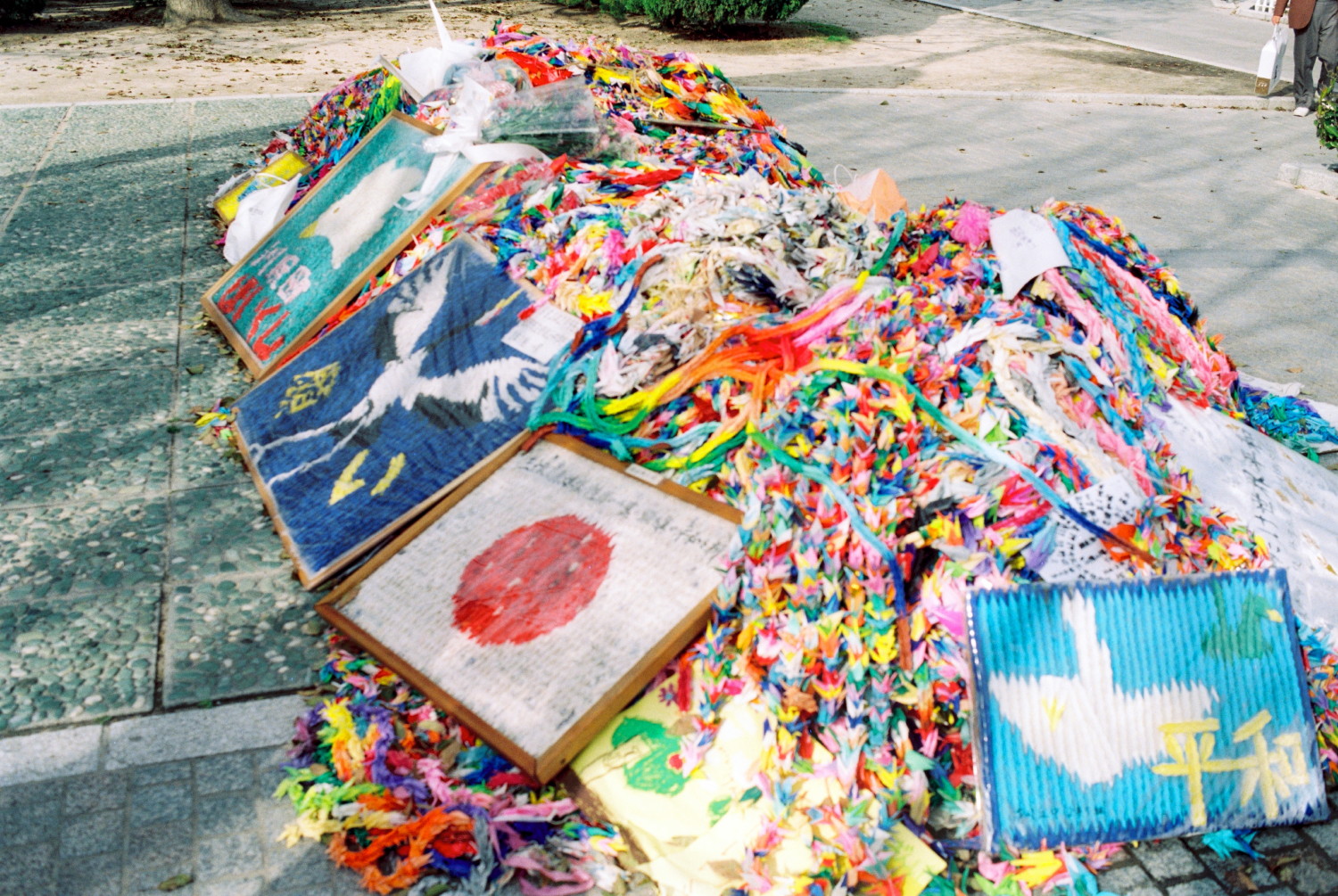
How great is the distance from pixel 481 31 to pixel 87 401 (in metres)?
11.2

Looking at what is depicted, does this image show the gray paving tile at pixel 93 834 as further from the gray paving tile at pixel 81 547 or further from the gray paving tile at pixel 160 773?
the gray paving tile at pixel 81 547

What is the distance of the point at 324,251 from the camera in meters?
4.85

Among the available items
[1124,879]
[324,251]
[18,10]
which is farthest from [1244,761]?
[18,10]

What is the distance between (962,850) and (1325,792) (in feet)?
3.08

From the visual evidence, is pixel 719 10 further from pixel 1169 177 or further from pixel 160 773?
pixel 160 773

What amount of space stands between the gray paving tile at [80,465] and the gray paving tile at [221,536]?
22 cm

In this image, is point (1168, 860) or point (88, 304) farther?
point (88, 304)

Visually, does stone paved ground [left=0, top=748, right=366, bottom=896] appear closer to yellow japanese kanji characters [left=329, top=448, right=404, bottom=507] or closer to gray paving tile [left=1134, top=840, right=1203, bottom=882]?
yellow japanese kanji characters [left=329, top=448, right=404, bottom=507]

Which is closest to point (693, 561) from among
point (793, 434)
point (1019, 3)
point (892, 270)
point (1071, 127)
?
point (793, 434)

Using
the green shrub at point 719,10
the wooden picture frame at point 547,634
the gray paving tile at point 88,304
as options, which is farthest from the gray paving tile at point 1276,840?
the green shrub at point 719,10

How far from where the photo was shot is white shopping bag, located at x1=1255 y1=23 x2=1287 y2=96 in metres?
11.3

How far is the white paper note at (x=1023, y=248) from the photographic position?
11.0 ft

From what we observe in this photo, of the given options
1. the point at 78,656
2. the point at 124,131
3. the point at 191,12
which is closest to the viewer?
the point at 78,656

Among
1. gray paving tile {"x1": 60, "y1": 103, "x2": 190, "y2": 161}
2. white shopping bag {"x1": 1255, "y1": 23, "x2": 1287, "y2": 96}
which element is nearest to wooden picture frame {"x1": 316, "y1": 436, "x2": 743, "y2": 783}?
gray paving tile {"x1": 60, "y1": 103, "x2": 190, "y2": 161}
